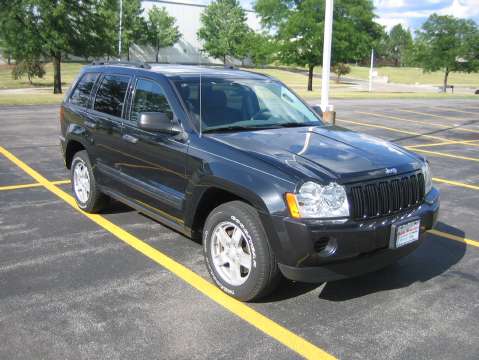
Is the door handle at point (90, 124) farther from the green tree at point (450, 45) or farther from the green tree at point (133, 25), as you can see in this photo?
the green tree at point (133, 25)

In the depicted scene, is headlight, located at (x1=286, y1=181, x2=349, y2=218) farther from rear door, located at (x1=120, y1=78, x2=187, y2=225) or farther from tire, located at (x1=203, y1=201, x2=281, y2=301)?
rear door, located at (x1=120, y1=78, x2=187, y2=225)

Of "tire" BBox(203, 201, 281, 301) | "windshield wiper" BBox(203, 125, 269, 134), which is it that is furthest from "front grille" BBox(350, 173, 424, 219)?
"windshield wiper" BBox(203, 125, 269, 134)

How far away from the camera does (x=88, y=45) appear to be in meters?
29.1

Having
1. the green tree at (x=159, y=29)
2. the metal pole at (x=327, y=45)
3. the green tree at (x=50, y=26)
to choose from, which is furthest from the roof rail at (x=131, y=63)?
the green tree at (x=159, y=29)

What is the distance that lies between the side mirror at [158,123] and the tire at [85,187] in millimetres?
1774

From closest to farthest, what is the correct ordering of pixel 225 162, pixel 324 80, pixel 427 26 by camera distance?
1. pixel 225 162
2. pixel 324 80
3. pixel 427 26

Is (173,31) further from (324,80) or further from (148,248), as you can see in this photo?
(148,248)

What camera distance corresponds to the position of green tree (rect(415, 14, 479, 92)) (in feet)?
145

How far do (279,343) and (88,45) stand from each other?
2845 cm

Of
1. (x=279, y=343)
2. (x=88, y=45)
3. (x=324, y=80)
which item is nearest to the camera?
(x=279, y=343)

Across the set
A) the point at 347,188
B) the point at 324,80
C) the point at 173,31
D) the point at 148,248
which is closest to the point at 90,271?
the point at 148,248

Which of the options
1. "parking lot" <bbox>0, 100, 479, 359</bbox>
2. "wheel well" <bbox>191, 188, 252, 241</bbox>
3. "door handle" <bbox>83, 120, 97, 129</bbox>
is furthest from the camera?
"door handle" <bbox>83, 120, 97, 129</bbox>

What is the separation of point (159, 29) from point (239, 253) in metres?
68.9

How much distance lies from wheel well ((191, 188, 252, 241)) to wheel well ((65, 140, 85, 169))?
257 cm
